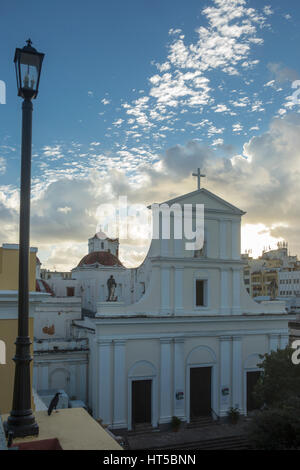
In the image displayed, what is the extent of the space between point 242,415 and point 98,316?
380 inches

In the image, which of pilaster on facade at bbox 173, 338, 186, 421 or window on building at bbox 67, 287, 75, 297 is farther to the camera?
window on building at bbox 67, 287, 75, 297

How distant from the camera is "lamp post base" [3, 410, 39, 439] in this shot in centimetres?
662

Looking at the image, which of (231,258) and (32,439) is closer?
(32,439)

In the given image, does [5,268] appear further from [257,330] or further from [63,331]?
[63,331]

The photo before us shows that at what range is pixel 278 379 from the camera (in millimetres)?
17812

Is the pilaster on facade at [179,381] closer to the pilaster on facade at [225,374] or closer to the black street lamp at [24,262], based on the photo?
the pilaster on facade at [225,374]

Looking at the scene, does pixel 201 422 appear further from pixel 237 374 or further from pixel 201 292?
pixel 201 292

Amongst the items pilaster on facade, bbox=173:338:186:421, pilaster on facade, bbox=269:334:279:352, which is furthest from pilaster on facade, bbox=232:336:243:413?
pilaster on facade, bbox=173:338:186:421

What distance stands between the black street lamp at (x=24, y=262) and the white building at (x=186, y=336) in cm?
1501

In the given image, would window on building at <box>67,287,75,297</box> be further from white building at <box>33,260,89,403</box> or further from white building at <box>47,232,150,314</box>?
white building at <box>33,260,89,403</box>

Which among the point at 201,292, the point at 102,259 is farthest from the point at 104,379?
the point at 102,259

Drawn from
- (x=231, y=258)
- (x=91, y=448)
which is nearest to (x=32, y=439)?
(x=91, y=448)

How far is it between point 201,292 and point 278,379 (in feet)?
25.1

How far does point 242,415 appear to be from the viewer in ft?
78.1
